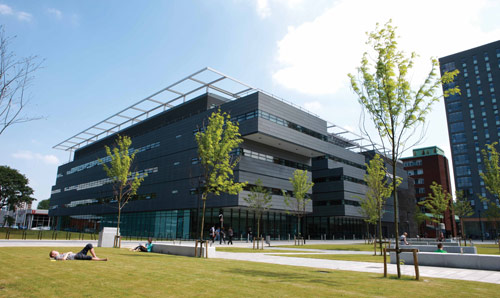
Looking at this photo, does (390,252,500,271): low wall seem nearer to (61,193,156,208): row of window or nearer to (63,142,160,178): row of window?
(61,193,156,208): row of window

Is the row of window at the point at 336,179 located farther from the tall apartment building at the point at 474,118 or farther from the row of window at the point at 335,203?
the tall apartment building at the point at 474,118

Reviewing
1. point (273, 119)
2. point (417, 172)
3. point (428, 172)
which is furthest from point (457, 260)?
point (417, 172)

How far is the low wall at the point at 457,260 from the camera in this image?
13343mm

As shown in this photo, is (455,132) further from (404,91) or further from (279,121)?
(404,91)

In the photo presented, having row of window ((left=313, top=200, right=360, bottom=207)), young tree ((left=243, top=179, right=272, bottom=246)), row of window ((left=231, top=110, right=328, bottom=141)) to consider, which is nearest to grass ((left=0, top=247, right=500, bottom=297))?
young tree ((left=243, top=179, right=272, bottom=246))

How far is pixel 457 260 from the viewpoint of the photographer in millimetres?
14188

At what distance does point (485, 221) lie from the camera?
101m

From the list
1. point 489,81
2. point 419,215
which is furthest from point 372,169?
point 489,81

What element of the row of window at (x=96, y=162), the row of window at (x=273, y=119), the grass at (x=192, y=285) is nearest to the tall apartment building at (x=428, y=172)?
the row of window at (x=273, y=119)

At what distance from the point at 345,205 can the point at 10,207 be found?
249ft

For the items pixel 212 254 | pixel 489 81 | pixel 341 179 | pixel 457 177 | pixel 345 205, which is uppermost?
pixel 489 81

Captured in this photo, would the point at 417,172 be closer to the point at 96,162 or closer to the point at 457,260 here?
the point at 96,162

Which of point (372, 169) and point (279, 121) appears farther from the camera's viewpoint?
point (279, 121)

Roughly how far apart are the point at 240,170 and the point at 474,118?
9993 centimetres
